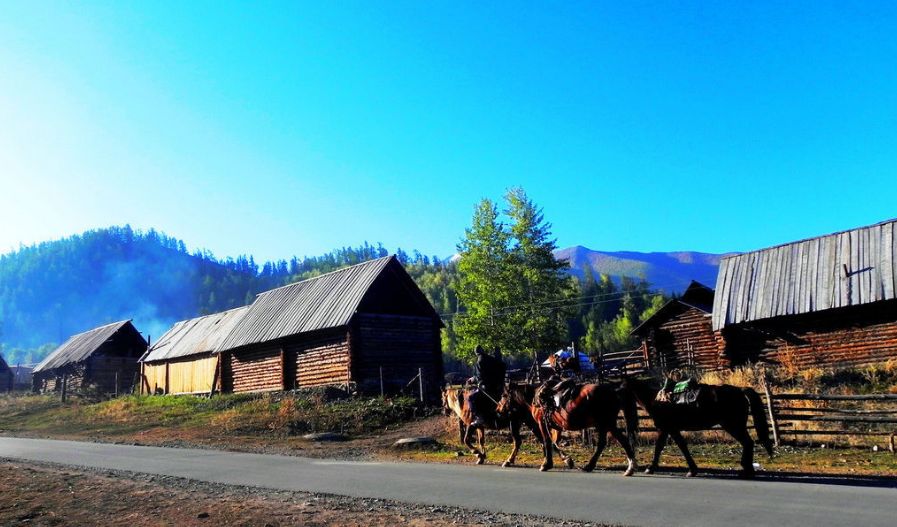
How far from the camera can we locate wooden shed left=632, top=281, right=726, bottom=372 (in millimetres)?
35875

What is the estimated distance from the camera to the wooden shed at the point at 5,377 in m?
64.4

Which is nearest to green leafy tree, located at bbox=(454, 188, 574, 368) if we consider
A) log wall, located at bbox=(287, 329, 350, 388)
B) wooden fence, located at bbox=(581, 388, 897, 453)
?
log wall, located at bbox=(287, 329, 350, 388)

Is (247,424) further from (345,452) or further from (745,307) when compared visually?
(745,307)

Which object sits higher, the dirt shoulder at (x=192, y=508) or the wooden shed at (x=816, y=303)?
the wooden shed at (x=816, y=303)

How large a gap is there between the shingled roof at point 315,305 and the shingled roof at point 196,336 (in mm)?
3247

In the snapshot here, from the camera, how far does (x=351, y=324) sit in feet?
95.9

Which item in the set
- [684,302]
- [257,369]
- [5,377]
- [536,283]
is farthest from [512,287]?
[5,377]

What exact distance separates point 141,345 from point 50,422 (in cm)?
2252

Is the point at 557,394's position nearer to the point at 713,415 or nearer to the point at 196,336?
the point at 713,415

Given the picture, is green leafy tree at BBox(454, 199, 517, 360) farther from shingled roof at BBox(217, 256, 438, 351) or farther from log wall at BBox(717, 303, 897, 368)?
log wall at BBox(717, 303, 897, 368)

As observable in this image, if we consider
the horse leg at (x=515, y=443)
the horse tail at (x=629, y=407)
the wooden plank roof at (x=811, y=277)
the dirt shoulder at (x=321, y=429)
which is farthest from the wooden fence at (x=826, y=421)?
the wooden plank roof at (x=811, y=277)

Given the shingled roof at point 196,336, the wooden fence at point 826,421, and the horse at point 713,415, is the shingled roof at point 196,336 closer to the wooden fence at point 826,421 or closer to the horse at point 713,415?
the wooden fence at point 826,421

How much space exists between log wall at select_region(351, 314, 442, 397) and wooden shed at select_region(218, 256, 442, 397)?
0.05m

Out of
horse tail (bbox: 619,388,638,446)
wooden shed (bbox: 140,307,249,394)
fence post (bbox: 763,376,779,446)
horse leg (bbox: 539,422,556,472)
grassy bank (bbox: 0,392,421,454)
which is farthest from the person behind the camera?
wooden shed (bbox: 140,307,249,394)
